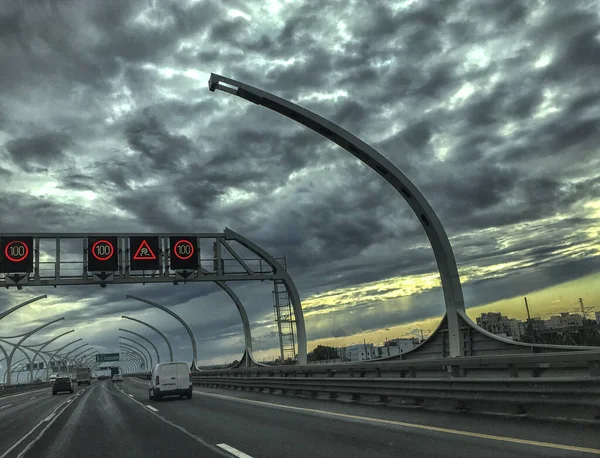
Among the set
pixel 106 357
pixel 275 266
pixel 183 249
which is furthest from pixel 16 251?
pixel 106 357

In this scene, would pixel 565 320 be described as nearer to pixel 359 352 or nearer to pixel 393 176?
pixel 359 352

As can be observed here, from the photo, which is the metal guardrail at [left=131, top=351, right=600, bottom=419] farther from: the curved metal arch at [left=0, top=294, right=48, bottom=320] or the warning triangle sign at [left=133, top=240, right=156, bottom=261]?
the curved metal arch at [left=0, top=294, right=48, bottom=320]

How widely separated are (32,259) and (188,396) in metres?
9.63

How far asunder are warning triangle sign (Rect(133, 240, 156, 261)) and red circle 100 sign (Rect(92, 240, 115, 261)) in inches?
44.8

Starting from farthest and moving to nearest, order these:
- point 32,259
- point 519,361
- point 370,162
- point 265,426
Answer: point 32,259, point 370,162, point 265,426, point 519,361

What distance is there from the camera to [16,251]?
24.9 meters

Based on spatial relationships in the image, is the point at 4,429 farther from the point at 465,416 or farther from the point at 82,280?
the point at 465,416

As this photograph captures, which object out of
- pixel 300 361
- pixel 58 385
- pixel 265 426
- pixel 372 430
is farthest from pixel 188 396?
pixel 58 385

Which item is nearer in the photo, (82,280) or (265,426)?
(265,426)

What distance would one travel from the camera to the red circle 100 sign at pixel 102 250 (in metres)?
25.5

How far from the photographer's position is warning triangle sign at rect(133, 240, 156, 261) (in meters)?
25.9

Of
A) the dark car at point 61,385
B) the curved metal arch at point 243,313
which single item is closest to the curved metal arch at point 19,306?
the dark car at point 61,385

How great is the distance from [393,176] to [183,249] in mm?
14328

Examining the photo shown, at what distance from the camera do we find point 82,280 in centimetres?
2534
